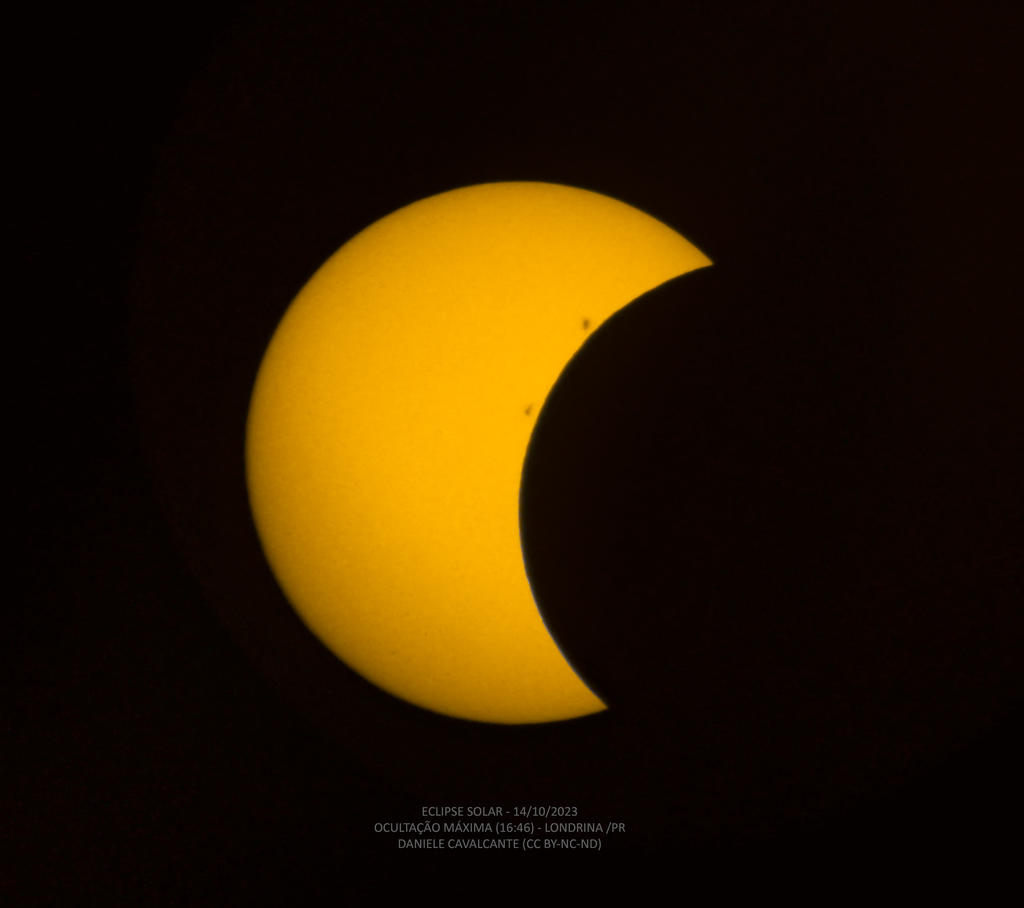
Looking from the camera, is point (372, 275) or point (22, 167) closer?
point (372, 275)

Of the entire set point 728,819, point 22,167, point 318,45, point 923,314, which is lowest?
point 728,819

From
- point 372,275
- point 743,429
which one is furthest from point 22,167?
point 743,429

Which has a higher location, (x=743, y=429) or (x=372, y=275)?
(x=372, y=275)

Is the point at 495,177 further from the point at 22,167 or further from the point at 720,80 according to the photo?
the point at 22,167

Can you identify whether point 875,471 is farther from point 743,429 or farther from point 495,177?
point 495,177

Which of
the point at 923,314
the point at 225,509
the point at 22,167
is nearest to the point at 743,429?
the point at 923,314

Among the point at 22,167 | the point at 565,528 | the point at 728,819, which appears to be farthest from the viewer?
the point at 22,167

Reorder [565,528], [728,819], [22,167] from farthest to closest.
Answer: [22,167]
[728,819]
[565,528]
